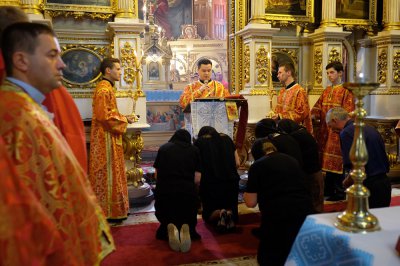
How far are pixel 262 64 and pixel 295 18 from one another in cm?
111

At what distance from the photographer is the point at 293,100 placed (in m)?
6.35

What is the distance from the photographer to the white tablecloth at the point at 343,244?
189cm

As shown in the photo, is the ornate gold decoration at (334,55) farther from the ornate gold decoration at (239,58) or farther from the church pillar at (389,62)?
the ornate gold decoration at (239,58)

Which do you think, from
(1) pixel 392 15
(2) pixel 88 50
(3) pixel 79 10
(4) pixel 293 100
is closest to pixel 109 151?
(2) pixel 88 50

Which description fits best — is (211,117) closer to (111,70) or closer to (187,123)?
(187,123)

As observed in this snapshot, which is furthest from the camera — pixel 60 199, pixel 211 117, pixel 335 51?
pixel 335 51

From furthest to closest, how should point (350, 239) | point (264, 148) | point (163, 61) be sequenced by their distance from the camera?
point (163, 61)
point (264, 148)
point (350, 239)

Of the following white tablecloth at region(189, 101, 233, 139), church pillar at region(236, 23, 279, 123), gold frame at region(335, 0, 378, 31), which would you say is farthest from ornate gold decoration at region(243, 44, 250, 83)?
gold frame at region(335, 0, 378, 31)

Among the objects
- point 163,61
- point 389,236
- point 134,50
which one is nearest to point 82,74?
point 134,50

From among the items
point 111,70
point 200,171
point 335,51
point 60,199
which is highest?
point 335,51

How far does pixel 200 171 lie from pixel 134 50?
2261 millimetres

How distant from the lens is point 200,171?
4453mm

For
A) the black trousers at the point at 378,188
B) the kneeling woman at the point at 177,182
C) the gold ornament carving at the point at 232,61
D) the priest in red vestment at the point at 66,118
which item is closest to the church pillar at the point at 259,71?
the gold ornament carving at the point at 232,61

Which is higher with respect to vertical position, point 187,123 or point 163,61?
point 163,61
